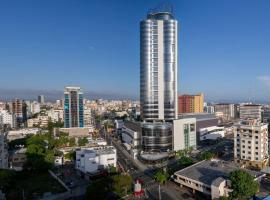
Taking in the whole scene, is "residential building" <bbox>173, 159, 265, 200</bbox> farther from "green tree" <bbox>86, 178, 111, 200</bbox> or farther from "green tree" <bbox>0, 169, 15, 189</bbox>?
"green tree" <bbox>0, 169, 15, 189</bbox>

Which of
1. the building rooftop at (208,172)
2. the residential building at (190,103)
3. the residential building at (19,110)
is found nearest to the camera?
the building rooftop at (208,172)

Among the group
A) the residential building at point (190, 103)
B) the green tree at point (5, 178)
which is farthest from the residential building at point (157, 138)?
the residential building at point (190, 103)

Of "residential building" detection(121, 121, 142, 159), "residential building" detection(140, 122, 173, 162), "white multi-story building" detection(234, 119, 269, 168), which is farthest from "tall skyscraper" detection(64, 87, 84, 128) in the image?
"white multi-story building" detection(234, 119, 269, 168)

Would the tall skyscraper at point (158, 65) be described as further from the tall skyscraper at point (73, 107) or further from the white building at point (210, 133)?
the tall skyscraper at point (73, 107)

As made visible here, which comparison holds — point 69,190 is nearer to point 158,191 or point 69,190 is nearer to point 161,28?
point 158,191

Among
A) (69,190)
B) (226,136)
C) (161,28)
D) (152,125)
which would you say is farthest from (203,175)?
(226,136)
